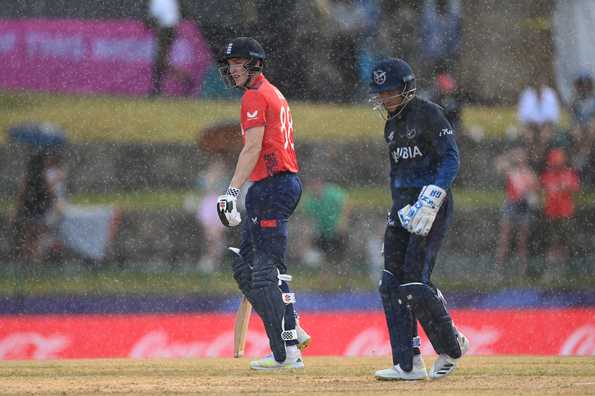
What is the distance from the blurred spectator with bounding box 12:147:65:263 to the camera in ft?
37.8

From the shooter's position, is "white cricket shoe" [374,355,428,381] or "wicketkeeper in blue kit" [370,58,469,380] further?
"white cricket shoe" [374,355,428,381]

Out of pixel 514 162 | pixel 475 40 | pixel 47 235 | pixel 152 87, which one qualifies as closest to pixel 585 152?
pixel 514 162

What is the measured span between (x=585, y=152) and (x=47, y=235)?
5151 mm

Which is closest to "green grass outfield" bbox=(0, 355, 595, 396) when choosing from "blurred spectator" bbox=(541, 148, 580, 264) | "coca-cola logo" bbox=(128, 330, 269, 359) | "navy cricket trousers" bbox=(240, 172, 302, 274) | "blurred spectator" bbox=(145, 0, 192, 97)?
"navy cricket trousers" bbox=(240, 172, 302, 274)

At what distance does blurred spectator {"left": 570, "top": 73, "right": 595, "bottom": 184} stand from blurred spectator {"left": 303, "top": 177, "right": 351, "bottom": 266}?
2.30 m

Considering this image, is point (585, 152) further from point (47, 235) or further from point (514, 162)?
point (47, 235)

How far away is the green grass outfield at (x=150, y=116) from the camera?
457 inches

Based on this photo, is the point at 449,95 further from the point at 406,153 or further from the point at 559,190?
the point at 406,153

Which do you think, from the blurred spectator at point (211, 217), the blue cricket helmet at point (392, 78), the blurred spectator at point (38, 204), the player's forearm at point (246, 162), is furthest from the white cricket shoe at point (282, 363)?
the blurred spectator at point (38, 204)

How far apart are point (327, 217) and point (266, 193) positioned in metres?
4.24

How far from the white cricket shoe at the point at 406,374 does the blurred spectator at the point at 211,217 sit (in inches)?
186

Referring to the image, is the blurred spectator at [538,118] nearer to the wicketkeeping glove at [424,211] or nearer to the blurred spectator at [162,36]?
the blurred spectator at [162,36]

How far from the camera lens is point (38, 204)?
456 inches

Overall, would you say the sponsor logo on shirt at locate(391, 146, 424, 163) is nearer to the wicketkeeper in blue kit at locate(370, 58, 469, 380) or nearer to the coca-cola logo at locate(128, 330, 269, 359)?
the wicketkeeper in blue kit at locate(370, 58, 469, 380)
